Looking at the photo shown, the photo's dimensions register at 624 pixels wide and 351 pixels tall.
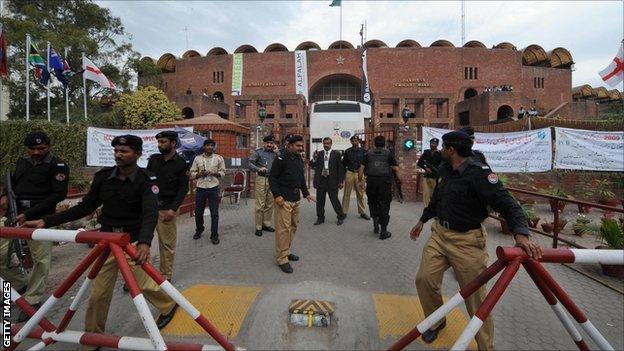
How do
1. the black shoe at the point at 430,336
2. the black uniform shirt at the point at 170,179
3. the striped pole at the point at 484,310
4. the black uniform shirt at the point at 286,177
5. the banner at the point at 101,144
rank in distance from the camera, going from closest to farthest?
1. the striped pole at the point at 484,310
2. the black shoe at the point at 430,336
3. the black uniform shirt at the point at 170,179
4. the black uniform shirt at the point at 286,177
5. the banner at the point at 101,144

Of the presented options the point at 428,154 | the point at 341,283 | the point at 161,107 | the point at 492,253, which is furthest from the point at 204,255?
the point at 161,107

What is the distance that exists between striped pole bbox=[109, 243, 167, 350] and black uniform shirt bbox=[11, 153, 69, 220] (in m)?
1.76

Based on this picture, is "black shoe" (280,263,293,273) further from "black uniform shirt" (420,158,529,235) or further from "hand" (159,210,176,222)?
"black uniform shirt" (420,158,529,235)

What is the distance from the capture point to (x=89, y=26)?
2191 centimetres

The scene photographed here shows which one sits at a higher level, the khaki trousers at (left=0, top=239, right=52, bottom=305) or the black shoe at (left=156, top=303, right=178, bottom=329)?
the khaki trousers at (left=0, top=239, right=52, bottom=305)

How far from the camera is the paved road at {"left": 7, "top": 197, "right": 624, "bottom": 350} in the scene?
9.41 ft

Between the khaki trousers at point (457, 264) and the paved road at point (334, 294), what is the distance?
1.33 feet

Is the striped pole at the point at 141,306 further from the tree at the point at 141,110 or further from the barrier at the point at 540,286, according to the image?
the tree at the point at 141,110

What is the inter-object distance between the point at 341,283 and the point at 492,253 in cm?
271

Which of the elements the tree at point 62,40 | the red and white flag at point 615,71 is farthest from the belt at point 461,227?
the tree at point 62,40

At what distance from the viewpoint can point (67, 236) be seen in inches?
88.2

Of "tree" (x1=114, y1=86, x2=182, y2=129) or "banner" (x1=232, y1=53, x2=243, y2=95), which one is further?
"banner" (x1=232, y1=53, x2=243, y2=95)

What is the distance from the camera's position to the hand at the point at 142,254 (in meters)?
2.30

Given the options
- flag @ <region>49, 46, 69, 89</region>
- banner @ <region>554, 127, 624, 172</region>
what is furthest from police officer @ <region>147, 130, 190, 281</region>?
flag @ <region>49, 46, 69, 89</region>
